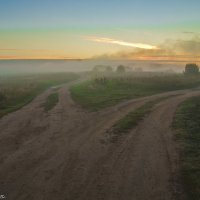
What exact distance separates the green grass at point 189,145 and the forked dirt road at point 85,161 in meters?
0.51

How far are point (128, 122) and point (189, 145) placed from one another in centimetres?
682

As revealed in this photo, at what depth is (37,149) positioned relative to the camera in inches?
647

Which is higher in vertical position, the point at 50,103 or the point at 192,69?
the point at 192,69

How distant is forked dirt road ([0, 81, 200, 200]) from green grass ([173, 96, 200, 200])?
0.51 metres

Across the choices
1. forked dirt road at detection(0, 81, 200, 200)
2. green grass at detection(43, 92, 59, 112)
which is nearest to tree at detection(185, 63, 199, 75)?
green grass at detection(43, 92, 59, 112)

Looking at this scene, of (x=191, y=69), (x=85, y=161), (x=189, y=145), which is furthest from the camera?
(x=191, y=69)

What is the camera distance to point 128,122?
2325 centimetres

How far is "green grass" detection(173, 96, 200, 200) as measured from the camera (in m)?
11.7

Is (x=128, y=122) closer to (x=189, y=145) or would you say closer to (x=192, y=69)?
(x=189, y=145)

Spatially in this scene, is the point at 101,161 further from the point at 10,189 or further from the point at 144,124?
the point at 144,124

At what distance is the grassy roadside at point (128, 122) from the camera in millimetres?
20122

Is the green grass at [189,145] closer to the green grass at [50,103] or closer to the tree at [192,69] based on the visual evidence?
the green grass at [50,103]

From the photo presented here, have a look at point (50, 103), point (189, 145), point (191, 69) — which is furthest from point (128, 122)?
point (191, 69)

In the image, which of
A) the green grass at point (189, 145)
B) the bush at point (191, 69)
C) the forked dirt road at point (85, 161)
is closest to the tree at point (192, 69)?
the bush at point (191, 69)
